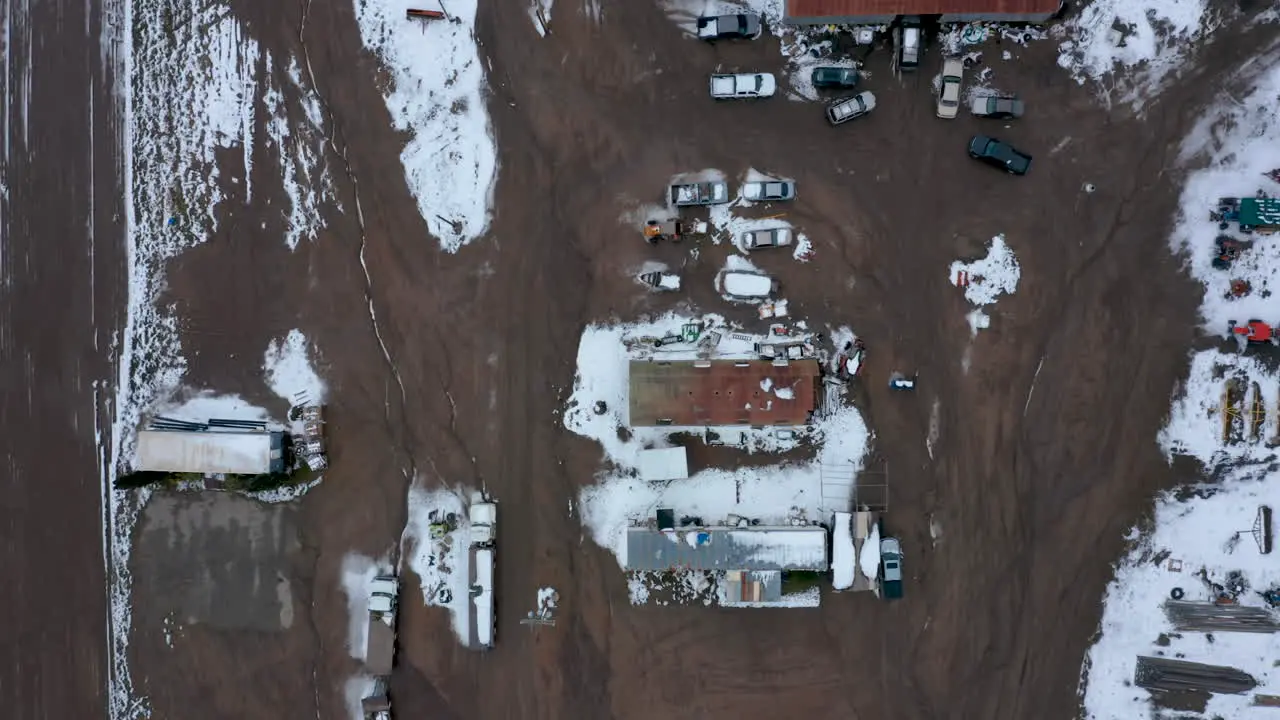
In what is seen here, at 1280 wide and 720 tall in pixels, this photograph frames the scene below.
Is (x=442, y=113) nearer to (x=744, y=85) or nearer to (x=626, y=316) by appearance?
(x=626, y=316)

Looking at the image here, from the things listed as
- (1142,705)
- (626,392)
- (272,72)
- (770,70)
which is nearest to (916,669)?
(1142,705)

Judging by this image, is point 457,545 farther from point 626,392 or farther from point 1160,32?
point 1160,32

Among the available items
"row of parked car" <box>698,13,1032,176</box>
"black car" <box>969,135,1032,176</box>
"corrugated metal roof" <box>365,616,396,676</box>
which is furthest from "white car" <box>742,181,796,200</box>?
"corrugated metal roof" <box>365,616,396,676</box>

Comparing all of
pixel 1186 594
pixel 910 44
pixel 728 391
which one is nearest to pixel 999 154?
pixel 910 44

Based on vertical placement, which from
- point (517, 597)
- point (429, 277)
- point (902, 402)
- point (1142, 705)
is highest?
point (429, 277)

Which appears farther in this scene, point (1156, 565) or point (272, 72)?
point (272, 72)

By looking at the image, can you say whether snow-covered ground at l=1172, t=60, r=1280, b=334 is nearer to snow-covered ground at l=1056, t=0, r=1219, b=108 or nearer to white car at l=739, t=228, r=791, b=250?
snow-covered ground at l=1056, t=0, r=1219, b=108

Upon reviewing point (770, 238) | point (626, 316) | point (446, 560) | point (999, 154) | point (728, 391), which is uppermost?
point (999, 154)
